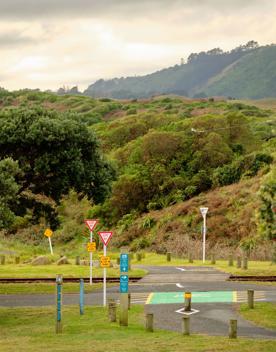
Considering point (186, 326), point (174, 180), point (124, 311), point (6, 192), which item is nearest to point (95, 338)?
point (124, 311)

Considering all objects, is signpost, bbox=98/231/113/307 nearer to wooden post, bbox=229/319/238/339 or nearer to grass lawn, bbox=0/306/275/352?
grass lawn, bbox=0/306/275/352

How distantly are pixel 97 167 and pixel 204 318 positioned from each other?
12.3m

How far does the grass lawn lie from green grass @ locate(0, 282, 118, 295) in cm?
606

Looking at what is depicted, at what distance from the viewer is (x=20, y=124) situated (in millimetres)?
32906

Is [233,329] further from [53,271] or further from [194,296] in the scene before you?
[53,271]

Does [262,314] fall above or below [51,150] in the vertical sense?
below

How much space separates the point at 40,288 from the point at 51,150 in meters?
5.94

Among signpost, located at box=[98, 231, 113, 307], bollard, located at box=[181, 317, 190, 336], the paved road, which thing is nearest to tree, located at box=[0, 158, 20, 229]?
signpost, located at box=[98, 231, 113, 307]

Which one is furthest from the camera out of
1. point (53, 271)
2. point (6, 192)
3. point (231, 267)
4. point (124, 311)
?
point (231, 267)

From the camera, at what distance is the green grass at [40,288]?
106 feet

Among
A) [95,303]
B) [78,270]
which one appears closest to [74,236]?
[78,270]

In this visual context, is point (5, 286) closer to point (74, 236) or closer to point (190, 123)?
point (74, 236)

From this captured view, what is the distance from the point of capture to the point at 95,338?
67.5 ft

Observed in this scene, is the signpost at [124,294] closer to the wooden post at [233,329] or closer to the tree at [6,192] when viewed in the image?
the wooden post at [233,329]
